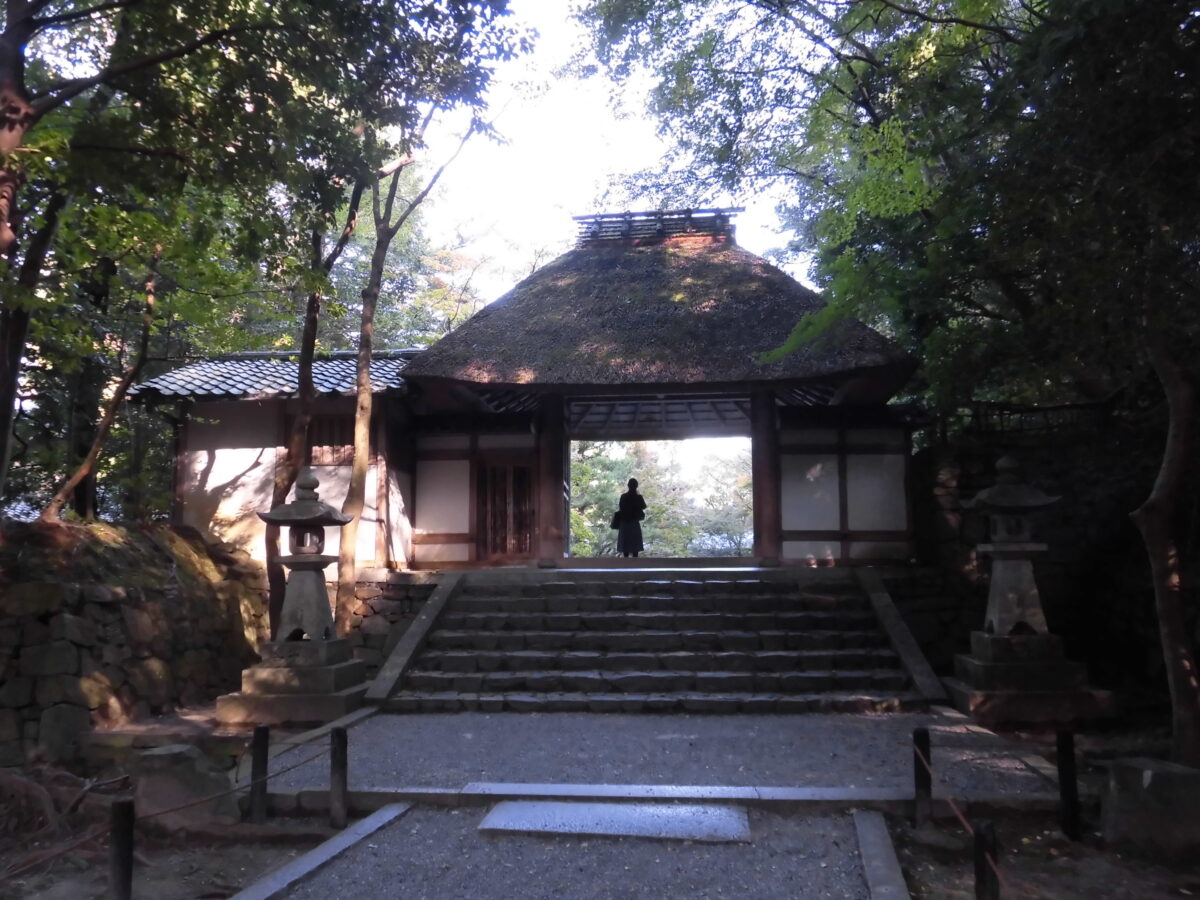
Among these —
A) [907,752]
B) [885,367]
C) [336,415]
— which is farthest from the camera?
[336,415]

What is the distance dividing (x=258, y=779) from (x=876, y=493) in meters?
9.06

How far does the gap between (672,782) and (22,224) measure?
7936 mm

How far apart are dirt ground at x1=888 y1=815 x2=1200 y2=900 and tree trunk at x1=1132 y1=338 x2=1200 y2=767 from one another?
4.84 ft

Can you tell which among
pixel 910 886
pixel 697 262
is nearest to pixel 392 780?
pixel 910 886

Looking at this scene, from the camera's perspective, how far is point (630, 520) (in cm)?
1320

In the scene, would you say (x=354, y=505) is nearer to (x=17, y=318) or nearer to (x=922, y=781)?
(x=17, y=318)

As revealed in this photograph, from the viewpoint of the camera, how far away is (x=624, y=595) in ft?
31.5

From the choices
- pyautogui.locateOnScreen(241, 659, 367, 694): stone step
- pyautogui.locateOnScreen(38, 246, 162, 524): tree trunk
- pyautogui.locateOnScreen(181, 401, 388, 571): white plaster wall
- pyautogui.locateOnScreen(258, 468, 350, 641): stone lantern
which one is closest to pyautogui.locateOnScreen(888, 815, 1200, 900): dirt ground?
pyautogui.locateOnScreen(241, 659, 367, 694): stone step

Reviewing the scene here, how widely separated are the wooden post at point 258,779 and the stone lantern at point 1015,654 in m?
5.91

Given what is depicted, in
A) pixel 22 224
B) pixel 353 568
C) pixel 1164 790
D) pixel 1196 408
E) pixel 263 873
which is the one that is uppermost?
pixel 22 224

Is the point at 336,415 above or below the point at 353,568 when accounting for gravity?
above

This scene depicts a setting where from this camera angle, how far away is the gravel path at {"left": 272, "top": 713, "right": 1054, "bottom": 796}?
5496 mm

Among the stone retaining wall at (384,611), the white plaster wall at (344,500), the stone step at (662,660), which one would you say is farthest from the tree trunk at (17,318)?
the white plaster wall at (344,500)

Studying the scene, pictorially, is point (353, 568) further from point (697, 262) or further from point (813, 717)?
point (697, 262)
